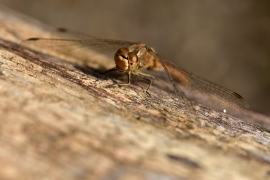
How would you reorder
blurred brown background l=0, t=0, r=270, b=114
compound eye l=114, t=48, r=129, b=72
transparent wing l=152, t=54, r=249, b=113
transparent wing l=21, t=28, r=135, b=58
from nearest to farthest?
transparent wing l=152, t=54, r=249, b=113
compound eye l=114, t=48, r=129, b=72
transparent wing l=21, t=28, r=135, b=58
blurred brown background l=0, t=0, r=270, b=114

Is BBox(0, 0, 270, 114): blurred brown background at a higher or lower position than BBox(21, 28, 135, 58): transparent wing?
higher

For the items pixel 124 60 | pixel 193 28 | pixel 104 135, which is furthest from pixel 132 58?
pixel 193 28

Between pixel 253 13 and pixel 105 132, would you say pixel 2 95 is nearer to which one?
pixel 105 132

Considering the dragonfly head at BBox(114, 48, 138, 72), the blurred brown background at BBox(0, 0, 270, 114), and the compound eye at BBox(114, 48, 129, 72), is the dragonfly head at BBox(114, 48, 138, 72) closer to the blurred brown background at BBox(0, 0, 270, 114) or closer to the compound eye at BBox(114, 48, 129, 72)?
the compound eye at BBox(114, 48, 129, 72)

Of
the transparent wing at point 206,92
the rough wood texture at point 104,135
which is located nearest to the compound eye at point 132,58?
the transparent wing at point 206,92

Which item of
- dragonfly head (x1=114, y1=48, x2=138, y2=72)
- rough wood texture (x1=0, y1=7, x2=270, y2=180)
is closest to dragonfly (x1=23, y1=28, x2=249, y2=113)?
dragonfly head (x1=114, y1=48, x2=138, y2=72)

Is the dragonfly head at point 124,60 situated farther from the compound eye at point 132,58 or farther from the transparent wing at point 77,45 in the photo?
the transparent wing at point 77,45

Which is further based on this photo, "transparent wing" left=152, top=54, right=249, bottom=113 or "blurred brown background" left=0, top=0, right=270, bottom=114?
"blurred brown background" left=0, top=0, right=270, bottom=114

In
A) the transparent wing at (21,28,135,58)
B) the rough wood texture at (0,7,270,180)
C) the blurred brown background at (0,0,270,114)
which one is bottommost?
the rough wood texture at (0,7,270,180)
